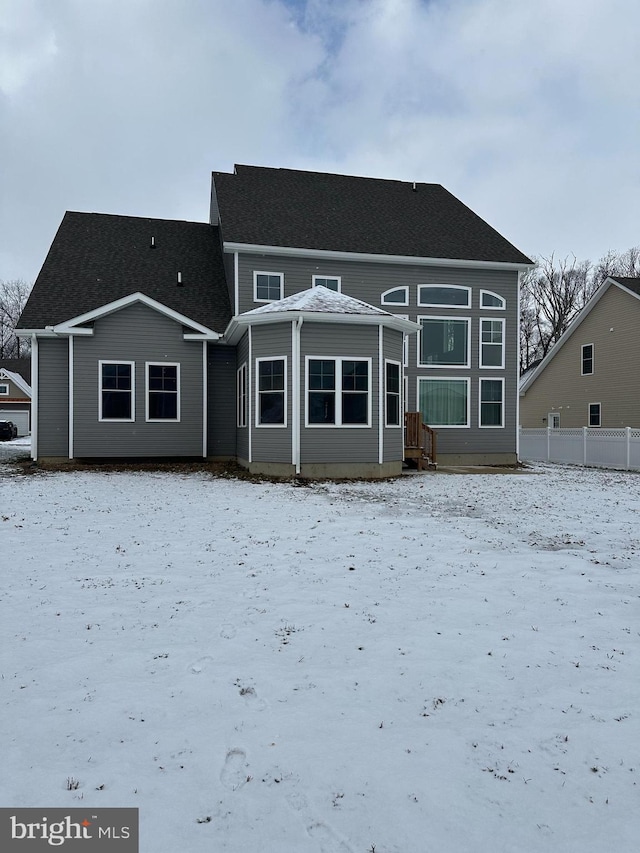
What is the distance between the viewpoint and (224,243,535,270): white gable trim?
15.4 m

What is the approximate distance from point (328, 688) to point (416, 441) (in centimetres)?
1248

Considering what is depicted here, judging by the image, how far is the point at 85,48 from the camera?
18.6 m

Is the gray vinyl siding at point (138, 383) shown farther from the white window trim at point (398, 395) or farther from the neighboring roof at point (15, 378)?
the neighboring roof at point (15, 378)

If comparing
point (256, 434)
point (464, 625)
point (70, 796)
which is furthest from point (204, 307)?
point (70, 796)

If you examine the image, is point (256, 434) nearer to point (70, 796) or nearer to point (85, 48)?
point (70, 796)

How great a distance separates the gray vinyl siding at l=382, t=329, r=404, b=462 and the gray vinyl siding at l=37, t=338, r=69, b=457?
8.55m

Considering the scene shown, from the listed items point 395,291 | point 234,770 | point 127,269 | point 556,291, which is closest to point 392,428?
point 395,291

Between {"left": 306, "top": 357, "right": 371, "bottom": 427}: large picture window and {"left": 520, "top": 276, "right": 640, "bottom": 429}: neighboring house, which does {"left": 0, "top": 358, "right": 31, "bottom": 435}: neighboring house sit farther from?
{"left": 520, "top": 276, "right": 640, "bottom": 429}: neighboring house

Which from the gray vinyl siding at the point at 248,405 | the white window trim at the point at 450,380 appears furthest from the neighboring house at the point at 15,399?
the white window trim at the point at 450,380

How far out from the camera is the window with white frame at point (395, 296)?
16609mm

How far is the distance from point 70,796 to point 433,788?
1.49 metres

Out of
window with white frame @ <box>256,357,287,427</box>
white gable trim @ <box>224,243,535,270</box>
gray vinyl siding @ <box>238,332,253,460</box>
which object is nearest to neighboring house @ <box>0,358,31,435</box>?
gray vinyl siding @ <box>238,332,253,460</box>

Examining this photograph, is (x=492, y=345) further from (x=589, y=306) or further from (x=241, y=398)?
(x=589, y=306)

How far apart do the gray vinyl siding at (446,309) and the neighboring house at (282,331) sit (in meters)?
0.04
